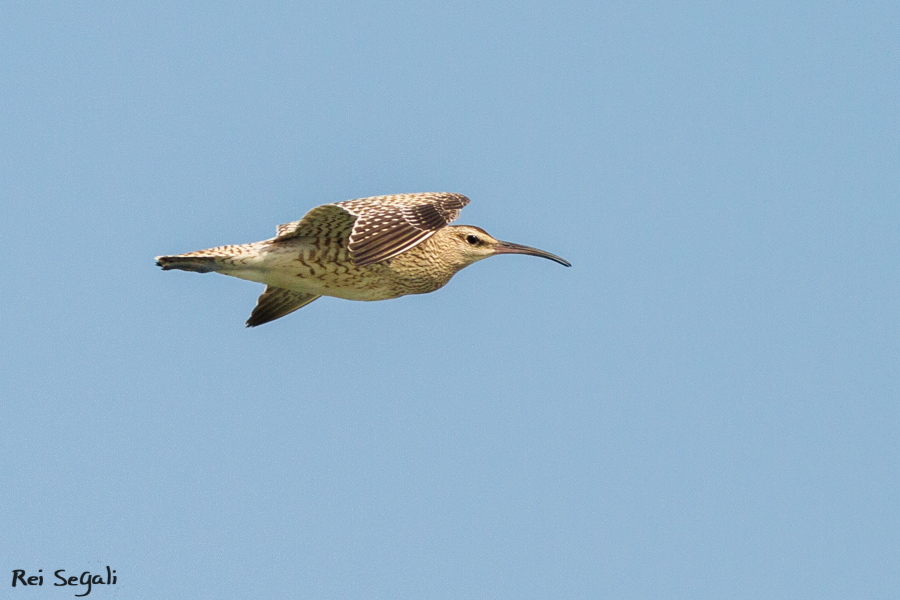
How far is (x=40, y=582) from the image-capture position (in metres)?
16.9

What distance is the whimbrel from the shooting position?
15.9 meters

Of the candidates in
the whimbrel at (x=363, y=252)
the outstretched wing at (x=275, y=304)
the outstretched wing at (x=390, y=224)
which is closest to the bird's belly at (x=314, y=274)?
the whimbrel at (x=363, y=252)

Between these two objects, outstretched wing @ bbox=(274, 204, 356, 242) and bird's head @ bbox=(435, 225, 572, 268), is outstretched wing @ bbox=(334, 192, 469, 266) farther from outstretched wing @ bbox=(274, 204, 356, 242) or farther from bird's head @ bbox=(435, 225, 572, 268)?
bird's head @ bbox=(435, 225, 572, 268)

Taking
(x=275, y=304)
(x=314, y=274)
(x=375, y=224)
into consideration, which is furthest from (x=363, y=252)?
(x=275, y=304)

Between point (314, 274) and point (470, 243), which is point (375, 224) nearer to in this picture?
point (314, 274)

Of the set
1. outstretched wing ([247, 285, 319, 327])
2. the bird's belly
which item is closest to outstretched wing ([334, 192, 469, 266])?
the bird's belly

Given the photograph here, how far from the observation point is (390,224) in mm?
15930

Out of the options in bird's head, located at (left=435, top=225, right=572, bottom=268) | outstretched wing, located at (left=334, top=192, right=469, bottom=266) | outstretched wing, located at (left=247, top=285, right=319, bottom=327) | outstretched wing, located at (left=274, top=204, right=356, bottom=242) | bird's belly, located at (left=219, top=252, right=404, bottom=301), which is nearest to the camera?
outstretched wing, located at (left=334, top=192, right=469, bottom=266)

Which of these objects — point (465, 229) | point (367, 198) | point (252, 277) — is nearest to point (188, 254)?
point (252, 277)

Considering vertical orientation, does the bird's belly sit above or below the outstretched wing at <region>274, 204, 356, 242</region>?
below

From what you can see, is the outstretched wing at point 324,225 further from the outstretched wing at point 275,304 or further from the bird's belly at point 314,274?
the outstretched wing at point 275,304

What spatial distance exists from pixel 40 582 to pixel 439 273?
20.8 feet

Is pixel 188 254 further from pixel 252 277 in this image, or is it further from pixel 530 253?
pixel 530 253

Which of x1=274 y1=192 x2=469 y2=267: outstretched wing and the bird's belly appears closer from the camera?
x1=274 y1=192 x2=469 y2=267: outstretched wing
